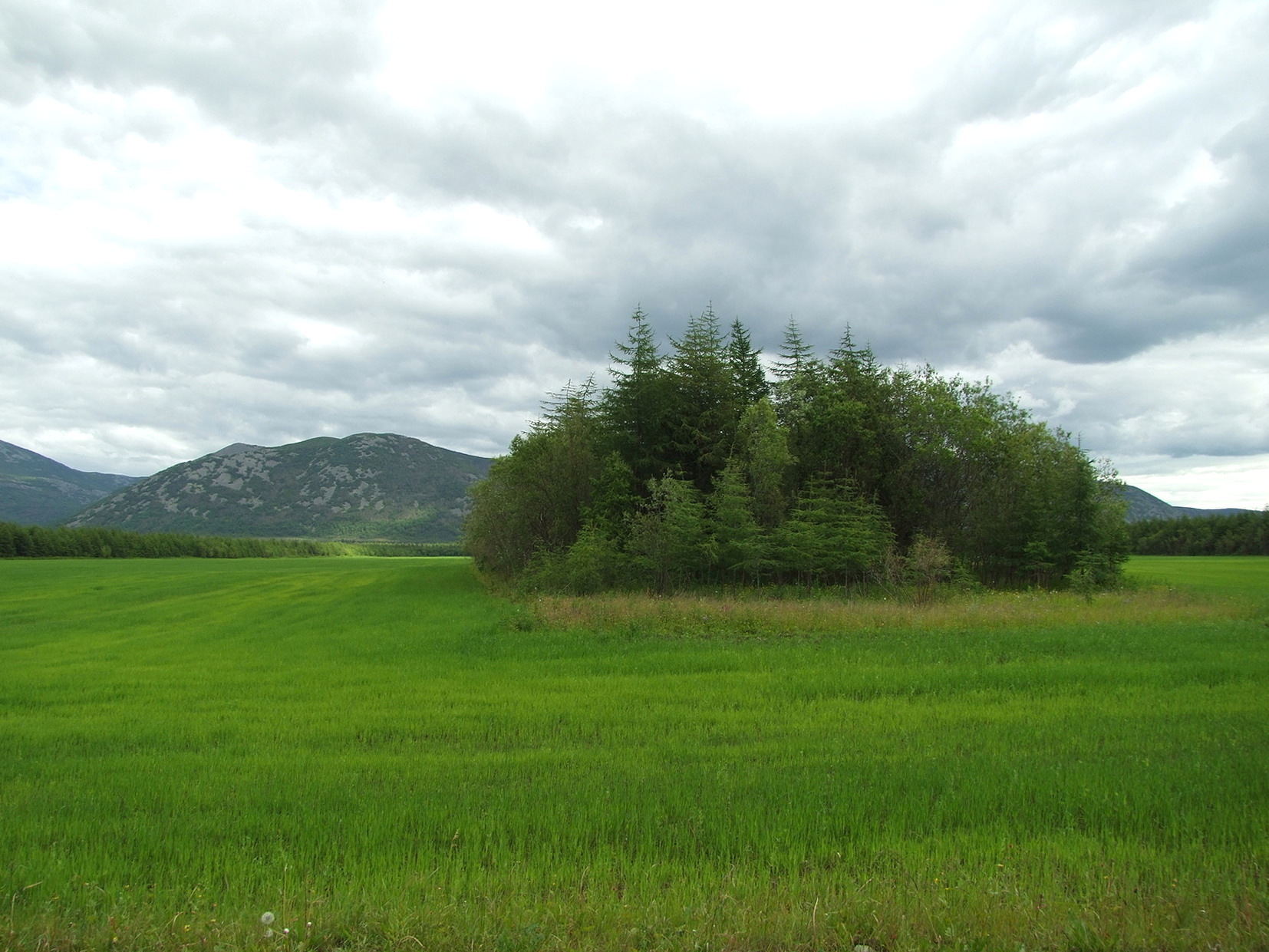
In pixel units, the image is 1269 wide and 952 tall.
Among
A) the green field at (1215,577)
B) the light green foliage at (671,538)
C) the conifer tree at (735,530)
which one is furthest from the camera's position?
the green field at (1215,577)

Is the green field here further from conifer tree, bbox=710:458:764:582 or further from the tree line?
the tree line

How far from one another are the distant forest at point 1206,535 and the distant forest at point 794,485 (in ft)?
202

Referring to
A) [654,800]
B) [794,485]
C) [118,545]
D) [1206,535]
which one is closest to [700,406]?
[794,485]

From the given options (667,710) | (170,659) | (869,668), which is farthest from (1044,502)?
(170,659)

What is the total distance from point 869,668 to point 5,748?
1521 cm

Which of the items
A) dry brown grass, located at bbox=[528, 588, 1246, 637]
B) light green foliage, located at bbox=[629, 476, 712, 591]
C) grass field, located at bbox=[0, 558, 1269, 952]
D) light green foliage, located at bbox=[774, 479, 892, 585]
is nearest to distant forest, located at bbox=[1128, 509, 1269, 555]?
light green foliage, located at bbox=[774, 479, 892, 585]

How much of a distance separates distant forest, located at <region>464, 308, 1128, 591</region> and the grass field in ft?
55.2

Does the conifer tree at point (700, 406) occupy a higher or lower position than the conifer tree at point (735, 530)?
higher

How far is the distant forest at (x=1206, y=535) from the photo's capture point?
9575cm

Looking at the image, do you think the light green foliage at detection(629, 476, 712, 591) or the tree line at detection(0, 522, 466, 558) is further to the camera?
the tree line at detection(0, 522, 466, 558)

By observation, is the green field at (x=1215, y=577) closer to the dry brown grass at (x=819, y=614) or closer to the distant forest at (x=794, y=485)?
the distant forest at (x=794, y=485)

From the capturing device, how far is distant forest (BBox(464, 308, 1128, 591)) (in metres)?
34.7

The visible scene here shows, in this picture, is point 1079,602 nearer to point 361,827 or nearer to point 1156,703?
point 1156,703

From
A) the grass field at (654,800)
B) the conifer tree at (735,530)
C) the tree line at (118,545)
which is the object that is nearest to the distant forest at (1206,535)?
the conifer tree at (735,530)
